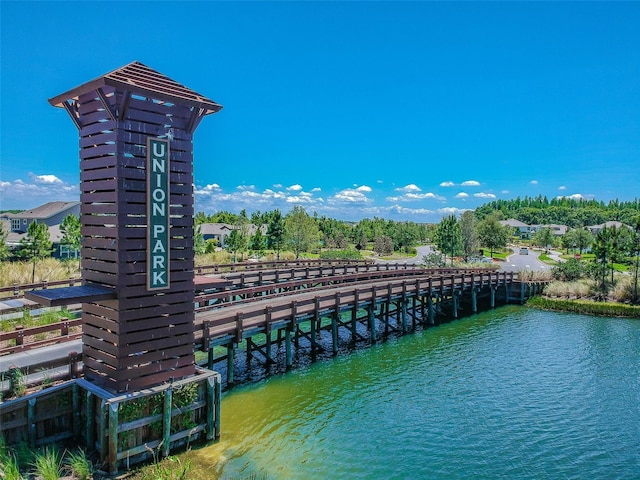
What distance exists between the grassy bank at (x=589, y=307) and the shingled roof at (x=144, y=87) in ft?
111

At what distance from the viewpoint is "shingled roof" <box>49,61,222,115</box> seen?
422 inches

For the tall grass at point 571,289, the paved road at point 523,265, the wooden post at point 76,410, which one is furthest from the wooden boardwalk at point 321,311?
the paved road at point 523,265

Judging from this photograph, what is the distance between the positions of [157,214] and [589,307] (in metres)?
34.8

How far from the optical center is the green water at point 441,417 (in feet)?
40.1

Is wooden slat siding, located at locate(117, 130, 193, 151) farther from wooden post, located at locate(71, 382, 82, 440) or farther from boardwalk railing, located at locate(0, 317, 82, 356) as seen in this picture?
wooden post, located at locate(71, 382, 82, 440)

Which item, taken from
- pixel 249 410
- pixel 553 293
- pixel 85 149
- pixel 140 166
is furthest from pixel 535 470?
pixel 553 293

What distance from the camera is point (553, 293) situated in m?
39.4

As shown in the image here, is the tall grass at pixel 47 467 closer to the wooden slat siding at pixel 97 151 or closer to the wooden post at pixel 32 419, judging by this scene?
the wooden post at pixel 32 419

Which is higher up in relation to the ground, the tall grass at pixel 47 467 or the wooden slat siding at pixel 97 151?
the wooden slat siding at pixel 97 151

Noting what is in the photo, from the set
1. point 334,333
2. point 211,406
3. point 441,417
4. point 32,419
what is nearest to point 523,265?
point 334,333

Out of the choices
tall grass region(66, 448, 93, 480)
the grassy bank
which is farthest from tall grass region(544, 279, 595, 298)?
tall grass region(66, 448, 93, 480)

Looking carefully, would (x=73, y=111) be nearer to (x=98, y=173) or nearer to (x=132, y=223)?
(x=98, y=173)

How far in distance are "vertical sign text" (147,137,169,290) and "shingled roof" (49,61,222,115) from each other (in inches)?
45.4

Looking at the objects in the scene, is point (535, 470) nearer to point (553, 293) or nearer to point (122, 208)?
point (122, 208)
